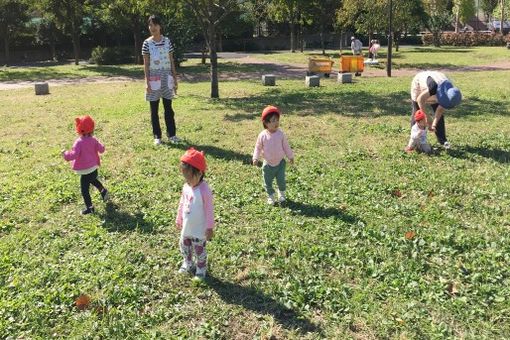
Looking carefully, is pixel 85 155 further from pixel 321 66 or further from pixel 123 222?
pixel 321 66

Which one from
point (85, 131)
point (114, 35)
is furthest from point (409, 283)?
point (114, 35)

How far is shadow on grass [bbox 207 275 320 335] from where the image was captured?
3795 millimetres

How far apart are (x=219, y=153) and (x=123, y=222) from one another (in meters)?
3.11

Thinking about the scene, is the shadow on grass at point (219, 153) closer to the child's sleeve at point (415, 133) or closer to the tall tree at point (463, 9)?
the child's sleeve at point (415, 133)

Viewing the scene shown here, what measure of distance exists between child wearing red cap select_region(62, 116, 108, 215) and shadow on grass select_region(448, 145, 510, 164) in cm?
562

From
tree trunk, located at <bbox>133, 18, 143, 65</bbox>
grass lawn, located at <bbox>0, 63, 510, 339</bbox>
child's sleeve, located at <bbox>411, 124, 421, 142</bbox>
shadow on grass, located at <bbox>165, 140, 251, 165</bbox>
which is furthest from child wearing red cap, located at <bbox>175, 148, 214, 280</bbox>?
tree trunk, located at <bbox>133, 18, 143, 65</bbox>

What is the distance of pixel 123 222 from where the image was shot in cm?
573

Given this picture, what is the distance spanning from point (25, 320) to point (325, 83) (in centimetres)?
1632

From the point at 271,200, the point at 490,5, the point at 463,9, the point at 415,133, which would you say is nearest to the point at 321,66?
the point at 415,133

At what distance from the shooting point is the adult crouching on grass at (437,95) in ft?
24.2

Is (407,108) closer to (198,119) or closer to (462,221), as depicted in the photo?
(198,119)

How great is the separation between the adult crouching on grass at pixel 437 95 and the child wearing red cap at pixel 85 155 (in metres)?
5.11

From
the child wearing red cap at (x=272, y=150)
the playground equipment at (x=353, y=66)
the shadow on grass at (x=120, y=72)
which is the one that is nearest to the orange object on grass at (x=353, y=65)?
the playground equipment at (x=353, y=66)

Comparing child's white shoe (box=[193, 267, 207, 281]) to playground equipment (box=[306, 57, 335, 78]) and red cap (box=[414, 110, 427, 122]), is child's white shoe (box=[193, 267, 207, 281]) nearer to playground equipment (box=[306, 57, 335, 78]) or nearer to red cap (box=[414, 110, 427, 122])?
red cap (box=[414, 110, 427, 122])
